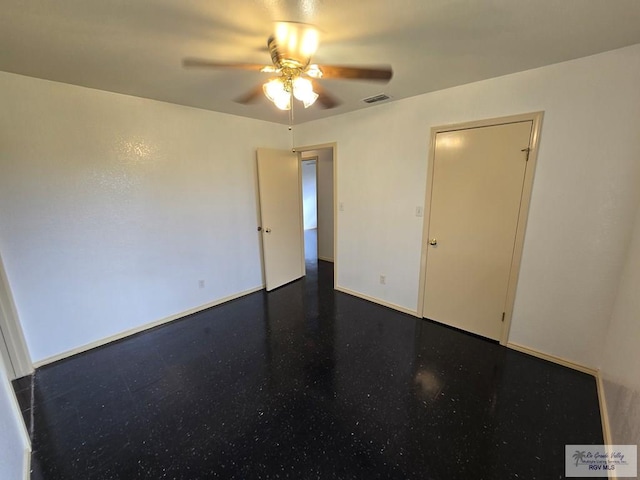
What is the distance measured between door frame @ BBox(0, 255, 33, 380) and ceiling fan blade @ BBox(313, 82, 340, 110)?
9.04 ft

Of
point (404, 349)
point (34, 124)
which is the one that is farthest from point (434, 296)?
point (34, 124)

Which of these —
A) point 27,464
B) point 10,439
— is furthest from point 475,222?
point 27,464

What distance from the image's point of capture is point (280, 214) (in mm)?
3621

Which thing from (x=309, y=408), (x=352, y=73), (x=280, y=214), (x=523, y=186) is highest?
(x=352, y=73)

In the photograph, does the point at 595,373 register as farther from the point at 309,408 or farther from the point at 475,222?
the point at 309,408

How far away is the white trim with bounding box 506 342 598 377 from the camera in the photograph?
1971 millimetres

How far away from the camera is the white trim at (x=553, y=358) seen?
1971mm

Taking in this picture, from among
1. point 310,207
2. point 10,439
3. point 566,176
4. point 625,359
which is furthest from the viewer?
point 310,207

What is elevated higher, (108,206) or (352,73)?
(352,73)

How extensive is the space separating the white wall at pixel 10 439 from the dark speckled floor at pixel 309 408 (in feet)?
0.37

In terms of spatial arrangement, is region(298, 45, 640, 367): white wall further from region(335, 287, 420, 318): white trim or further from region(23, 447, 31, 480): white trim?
region(23, 447, 31, 480): white trim

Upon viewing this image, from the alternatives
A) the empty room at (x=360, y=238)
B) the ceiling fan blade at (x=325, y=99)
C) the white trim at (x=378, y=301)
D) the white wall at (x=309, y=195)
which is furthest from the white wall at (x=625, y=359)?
the white wall at (x=309, y=195)

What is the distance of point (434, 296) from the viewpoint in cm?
270

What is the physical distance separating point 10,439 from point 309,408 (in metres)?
1.50
